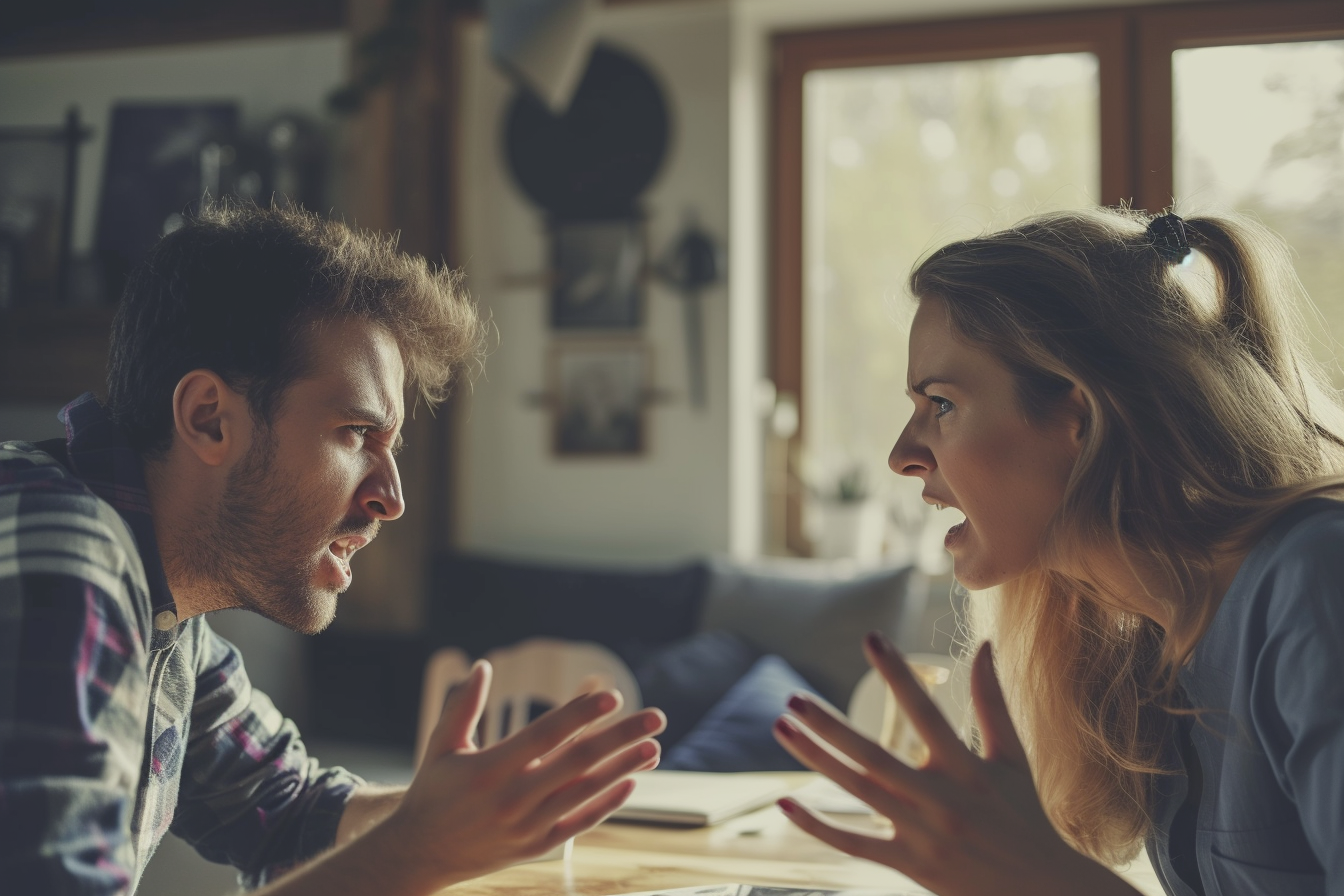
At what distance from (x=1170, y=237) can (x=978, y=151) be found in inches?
104

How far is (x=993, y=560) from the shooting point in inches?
46.6

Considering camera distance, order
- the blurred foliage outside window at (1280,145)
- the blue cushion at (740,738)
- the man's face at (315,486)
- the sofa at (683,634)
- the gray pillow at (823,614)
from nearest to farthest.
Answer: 1. the man's face at (315,486)
2. the blue cushion at (740,738)
3. the sofa at (683,634)
4. the gray pillow at (823,614)
5. the blurred foliage outside window at (1280,145)

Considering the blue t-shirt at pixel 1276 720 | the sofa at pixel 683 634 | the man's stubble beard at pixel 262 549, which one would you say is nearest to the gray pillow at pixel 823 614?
the sofa at pixel 683 634

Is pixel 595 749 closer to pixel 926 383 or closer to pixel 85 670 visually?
pixel 85 670

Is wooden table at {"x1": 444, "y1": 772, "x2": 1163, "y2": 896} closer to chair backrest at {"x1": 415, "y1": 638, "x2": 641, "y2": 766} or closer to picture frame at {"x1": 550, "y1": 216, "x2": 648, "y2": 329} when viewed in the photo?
A: chair backrest at {"x1": 415, "y1": 638, "x2": 641, "y2": 766}

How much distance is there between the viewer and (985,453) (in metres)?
1.16

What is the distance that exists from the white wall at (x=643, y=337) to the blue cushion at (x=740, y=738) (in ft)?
3.09

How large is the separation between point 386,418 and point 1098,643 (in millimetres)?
792

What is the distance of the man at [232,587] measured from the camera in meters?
0.79

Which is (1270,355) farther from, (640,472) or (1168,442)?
(640,472)

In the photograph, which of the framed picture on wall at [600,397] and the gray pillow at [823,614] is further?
the framed picture on wall at [600,397]

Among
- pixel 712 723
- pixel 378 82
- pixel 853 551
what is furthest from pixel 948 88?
pixel 712 723

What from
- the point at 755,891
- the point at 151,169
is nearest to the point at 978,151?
the point at 151,169

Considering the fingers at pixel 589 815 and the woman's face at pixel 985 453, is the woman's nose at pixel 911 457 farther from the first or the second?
the fingers at pixel 589 815
